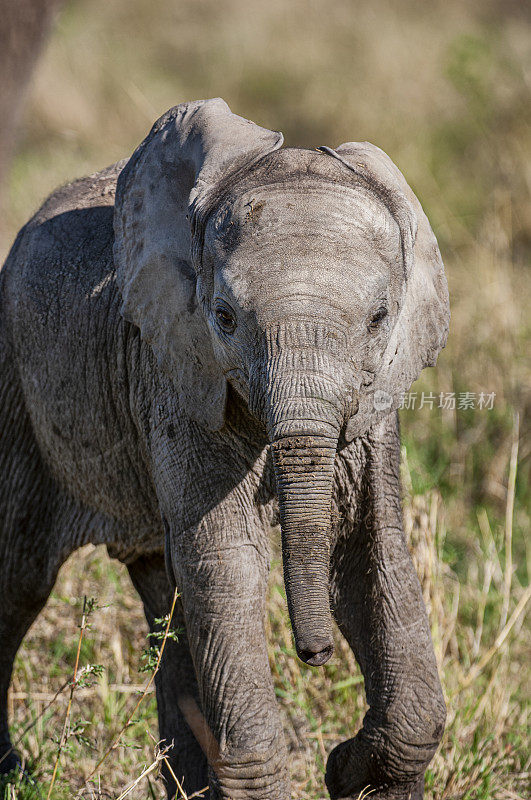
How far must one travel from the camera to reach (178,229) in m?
2.79

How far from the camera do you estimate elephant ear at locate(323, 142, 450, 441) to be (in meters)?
2.58

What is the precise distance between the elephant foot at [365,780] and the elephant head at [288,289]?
743mm

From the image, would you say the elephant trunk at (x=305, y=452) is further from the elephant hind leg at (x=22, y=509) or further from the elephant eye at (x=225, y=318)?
the elephant hind leg at (x=22, y=509)

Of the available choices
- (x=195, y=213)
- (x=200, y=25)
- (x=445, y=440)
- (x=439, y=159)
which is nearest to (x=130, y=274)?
(x=195, y=213)

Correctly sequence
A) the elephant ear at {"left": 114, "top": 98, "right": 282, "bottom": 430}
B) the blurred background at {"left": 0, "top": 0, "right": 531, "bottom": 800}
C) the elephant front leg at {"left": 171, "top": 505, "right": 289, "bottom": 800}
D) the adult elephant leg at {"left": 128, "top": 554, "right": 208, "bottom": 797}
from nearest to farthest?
the elephant ear at {"left": 114, "top": 98, "right": 282, "bottom": 430} < the elephant front leg at {"left": 171, "top": 505, "right": 289, "bottom": 800} < the adult elephant leg at {"left": 128, "top": 554, "right": 208, "bottom": 797} < the blurred background at {"left": 0, "top": 0, "right": 531, "bottom": 800}

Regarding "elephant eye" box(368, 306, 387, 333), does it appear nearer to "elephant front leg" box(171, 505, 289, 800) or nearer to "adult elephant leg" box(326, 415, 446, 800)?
"adult elephant leg" box(326, 415, 446, 800)

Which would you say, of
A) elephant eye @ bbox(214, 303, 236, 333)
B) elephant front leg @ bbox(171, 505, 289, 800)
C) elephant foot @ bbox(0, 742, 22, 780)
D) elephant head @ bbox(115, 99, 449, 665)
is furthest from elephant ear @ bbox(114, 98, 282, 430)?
elephant foot @ bbox(0, 742, 22, 780)

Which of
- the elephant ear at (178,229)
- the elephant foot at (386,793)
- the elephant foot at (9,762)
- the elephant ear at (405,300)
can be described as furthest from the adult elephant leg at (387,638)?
the elephant foot at (9,762)

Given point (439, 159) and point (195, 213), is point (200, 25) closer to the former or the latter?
point (439, 159)

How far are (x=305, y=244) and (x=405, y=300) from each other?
337 millimetres

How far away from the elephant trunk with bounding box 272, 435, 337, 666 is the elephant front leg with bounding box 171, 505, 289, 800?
0.44 m

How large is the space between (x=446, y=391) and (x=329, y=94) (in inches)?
237

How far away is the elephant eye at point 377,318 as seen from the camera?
248cm

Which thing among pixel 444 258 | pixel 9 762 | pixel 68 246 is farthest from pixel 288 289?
pixel 444 258
